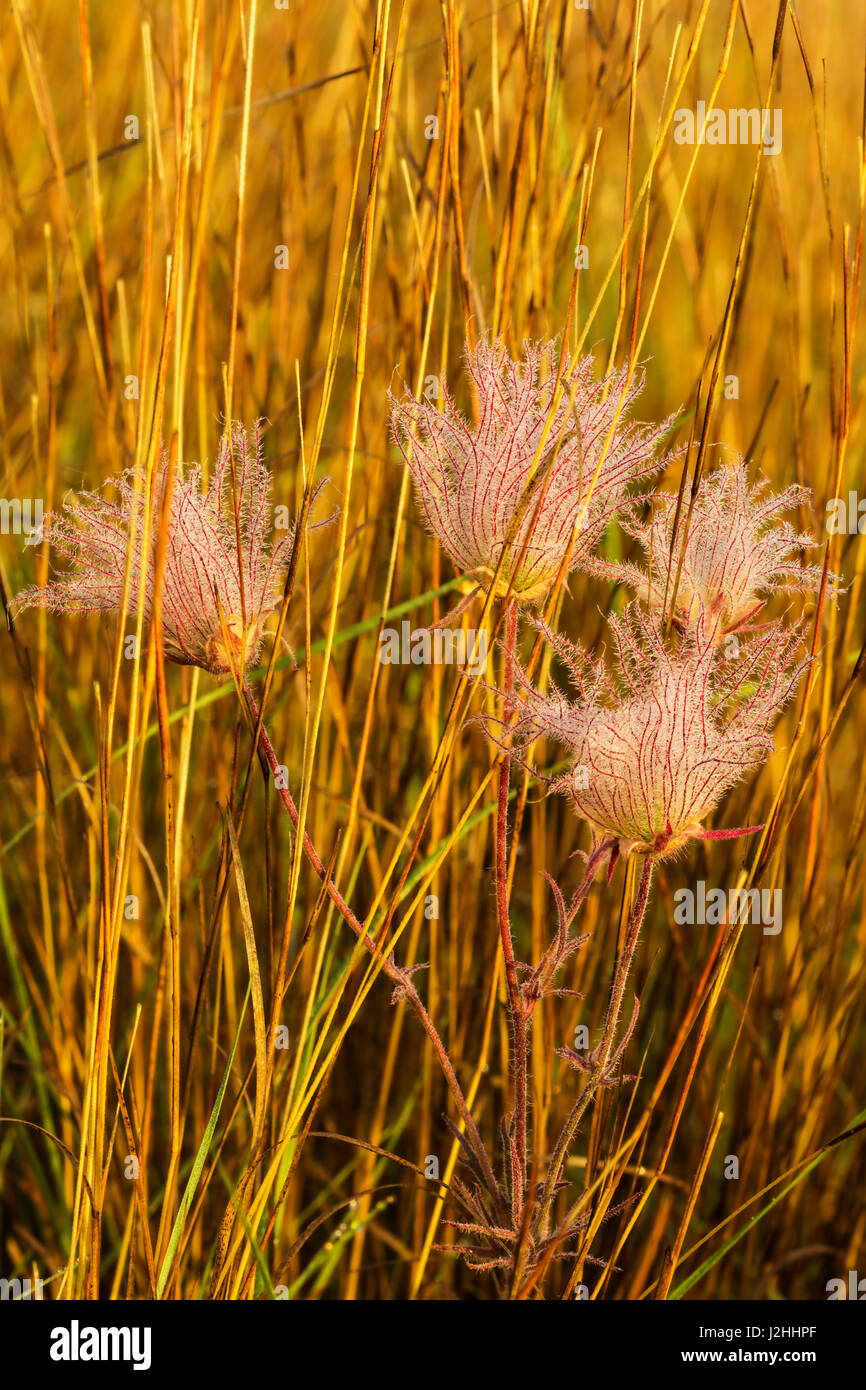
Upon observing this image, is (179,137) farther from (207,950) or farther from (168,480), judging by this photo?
(207,950)

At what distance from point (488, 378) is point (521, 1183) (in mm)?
392

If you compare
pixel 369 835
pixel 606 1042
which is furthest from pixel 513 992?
pixel 369 835

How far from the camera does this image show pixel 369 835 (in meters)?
0.73

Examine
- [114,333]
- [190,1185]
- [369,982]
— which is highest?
[114,333]

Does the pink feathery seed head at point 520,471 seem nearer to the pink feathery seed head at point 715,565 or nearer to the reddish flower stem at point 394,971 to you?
the pink feathery seed head at point 715,565

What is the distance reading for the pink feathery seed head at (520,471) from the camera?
0.56 meters

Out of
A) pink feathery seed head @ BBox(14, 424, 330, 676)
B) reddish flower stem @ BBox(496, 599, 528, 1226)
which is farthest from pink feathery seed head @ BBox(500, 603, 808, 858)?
pink feathery seed head @ BBox(14, 424, 330, 676)

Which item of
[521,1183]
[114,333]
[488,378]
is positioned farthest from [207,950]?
[114,333]

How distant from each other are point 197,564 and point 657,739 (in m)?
0.24

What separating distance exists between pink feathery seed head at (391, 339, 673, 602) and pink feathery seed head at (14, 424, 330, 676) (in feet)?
0.28

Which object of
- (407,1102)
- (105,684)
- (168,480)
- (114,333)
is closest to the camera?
(168,480)

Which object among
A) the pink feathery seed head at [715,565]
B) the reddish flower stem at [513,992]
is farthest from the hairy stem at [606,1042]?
the pink feathery seed head at [715,565]
